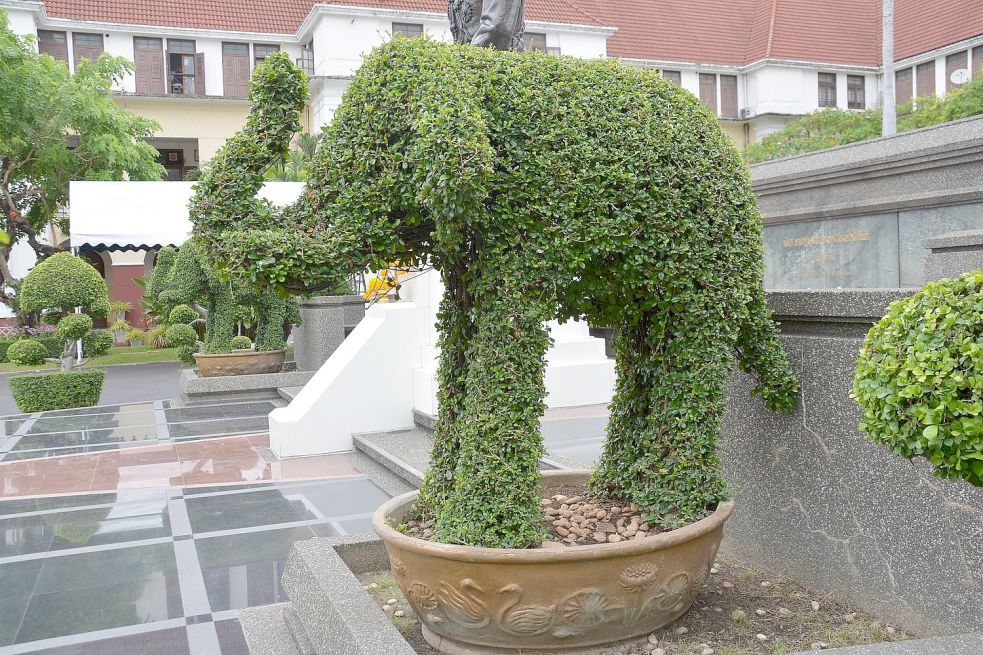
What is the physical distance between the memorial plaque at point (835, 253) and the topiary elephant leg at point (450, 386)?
511 cm

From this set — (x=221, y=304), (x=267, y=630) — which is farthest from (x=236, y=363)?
(x=267, y=630)

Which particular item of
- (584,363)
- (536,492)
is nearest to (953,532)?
(536,492)

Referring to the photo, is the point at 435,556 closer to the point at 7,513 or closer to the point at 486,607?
the point at 486,607

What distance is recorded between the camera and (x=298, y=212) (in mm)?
3369

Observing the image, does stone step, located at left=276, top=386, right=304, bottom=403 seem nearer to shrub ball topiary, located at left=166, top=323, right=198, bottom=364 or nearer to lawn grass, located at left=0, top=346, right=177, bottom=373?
shrub ball topiary, located at left=166, top=323, right=198, bottom=364

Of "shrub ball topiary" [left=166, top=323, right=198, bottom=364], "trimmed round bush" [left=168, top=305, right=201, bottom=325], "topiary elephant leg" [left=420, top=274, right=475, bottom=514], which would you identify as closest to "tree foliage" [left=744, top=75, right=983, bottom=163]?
"trimmed round bush" [left=168, top=305, right=201, bottom=325]

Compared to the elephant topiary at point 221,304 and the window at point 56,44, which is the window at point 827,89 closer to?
the elephant topiary at point 221,304

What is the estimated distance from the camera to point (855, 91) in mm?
33688

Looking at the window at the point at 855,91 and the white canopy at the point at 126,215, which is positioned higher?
the window at the point at 855,91

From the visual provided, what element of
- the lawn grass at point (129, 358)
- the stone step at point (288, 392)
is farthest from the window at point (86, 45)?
the stone step at point (288, 392)

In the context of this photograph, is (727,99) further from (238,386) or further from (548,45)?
(238,386)

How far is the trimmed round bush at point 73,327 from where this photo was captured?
1255cm

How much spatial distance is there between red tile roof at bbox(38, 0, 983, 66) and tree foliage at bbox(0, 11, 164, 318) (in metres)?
4.85

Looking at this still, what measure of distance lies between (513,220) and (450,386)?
85 centimetres
